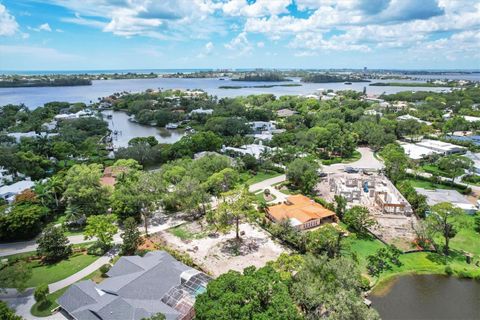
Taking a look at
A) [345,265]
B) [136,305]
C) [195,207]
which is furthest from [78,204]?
[345,265]

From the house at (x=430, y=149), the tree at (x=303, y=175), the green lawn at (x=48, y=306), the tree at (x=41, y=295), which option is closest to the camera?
the green lawn at (x=48, y=306)

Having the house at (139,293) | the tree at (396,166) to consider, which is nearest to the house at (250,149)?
the tree at (396,166)

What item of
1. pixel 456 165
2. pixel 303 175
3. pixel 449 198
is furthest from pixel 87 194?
pixel 456 165

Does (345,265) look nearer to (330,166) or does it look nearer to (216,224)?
(216,224)

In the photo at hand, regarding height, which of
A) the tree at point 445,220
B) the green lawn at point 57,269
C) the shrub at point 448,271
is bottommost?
the shrub at point 448,271

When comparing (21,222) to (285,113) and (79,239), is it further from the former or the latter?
(285,113)

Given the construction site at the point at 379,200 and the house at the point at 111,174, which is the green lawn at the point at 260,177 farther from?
the house at the point at 111,174

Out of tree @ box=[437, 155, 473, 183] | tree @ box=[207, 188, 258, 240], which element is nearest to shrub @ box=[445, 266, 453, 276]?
tree @ box=[207, 188, 258, 240]
